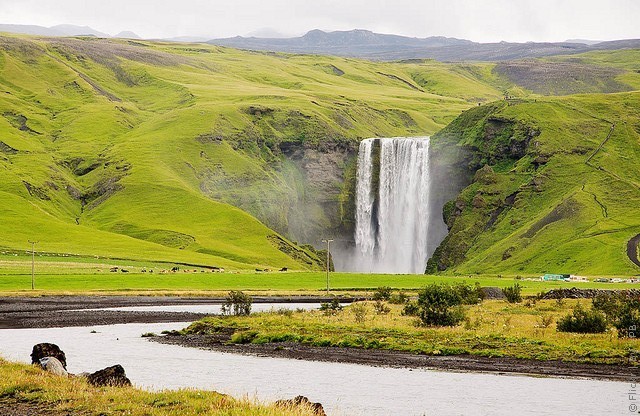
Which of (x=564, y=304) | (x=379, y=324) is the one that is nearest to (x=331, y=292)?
(x=564, y=304)

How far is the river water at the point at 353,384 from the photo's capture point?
3834 centimetres

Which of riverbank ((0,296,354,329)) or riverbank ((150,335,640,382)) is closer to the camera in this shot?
riverbank ((150,335,640,382))

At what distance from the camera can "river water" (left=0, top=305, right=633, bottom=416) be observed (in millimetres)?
38344

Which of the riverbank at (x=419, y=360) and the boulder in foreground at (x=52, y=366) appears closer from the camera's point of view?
the boulder in foreground at (x=52, y=366)

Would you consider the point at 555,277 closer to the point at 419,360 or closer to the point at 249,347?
the point at 249,347

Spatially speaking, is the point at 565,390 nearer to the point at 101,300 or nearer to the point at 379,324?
the point at 379,324

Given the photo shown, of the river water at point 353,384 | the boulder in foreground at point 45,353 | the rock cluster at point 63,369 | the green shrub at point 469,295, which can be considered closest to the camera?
the rock cluster at point 63,369

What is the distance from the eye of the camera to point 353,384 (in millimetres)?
45062

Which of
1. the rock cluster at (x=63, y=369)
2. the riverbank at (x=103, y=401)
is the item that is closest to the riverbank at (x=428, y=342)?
the rock cluster at (x=63, y=369)

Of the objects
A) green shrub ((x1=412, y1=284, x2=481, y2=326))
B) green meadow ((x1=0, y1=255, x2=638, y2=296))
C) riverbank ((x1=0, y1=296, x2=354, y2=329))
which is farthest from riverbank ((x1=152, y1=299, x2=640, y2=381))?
green meadow ((x1=0, y1=255, x2=638, y2=296))

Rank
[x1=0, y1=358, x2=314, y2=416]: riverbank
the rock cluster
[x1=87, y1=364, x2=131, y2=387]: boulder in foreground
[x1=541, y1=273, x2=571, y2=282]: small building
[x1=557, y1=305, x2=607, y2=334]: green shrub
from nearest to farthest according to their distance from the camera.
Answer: [x1=0, y1=358, x2=314, y2=416]: riverbank < [x1=87, y1=364, x2=131, y2=387]: boulder in foreground < the rock cluster < [x1=557, y1=305, x2=607, y2=334]: green shrub < [x1=541, y1=273, x2=571, y2=282]: small building

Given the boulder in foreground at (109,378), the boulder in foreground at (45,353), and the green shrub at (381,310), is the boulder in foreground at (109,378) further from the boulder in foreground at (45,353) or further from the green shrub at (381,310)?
the green shrub at (381,310)

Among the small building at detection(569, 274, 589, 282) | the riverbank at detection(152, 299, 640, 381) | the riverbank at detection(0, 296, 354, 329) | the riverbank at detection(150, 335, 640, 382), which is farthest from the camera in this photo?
the small building at detection(569, 274, 589, 282)

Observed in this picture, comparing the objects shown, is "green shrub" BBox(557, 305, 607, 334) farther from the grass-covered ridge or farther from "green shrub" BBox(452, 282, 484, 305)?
"green shrub" BBox(452, 282, 484, 305)
